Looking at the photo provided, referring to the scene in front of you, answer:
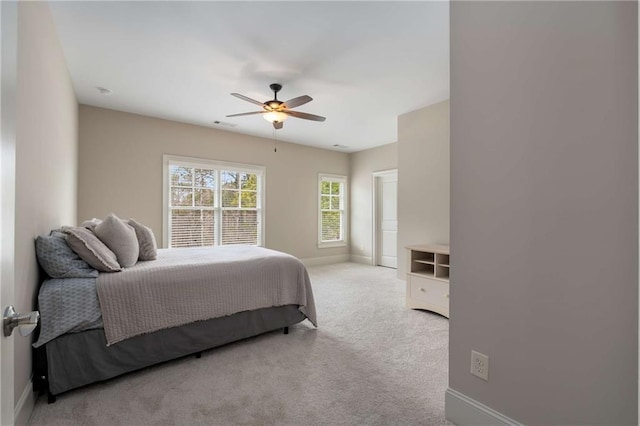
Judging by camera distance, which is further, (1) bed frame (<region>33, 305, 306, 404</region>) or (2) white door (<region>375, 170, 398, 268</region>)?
(2) white door (<region>375, 170, 398, 268</region>)

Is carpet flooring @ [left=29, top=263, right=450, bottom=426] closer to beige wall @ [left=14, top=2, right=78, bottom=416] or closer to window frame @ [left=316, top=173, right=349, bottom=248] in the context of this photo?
beige wall @ [left=14, top=2, right=78, bottom=416]

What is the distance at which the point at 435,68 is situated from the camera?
124 inches

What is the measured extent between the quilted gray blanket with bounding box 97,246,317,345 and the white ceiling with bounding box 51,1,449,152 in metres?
1.91

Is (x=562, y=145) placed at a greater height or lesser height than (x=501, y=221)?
greater

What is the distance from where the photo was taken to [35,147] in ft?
6.32

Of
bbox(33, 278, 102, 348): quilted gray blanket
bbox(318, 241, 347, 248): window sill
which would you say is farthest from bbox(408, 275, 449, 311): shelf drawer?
bbox(318, 241, 347, 248): window sill

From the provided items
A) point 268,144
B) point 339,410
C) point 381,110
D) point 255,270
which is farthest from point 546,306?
point 268,144

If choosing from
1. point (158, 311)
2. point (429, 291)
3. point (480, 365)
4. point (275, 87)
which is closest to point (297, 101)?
point (275, 87)

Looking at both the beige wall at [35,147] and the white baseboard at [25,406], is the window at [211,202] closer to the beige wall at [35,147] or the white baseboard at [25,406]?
the beige wall at [35,147]

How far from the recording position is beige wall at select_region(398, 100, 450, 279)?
4.29 meters

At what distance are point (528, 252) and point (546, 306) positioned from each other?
0.23 m

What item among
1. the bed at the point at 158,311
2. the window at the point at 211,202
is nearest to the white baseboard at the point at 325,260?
the window at the point at 211,202

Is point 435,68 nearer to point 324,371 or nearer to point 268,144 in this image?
point 324,371

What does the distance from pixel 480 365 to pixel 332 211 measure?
5565 millimetres
